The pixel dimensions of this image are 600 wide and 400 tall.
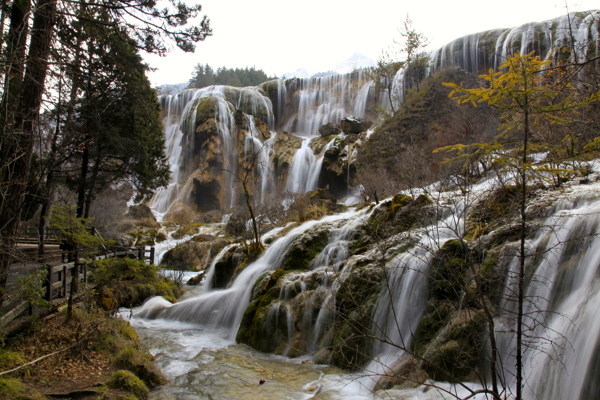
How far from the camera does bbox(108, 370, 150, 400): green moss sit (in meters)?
5.87

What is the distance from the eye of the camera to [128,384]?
5.93 m

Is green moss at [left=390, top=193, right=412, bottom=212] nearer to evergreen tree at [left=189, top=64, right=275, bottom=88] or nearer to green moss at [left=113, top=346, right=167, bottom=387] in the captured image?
green moss at [left=113, top=346, right=167, bottom=387]

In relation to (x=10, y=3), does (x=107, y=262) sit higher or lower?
lower

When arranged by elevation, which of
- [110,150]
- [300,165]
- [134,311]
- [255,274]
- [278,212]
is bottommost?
[134,311]

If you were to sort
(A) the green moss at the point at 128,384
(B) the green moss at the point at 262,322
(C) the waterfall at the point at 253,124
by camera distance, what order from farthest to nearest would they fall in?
(C) the waterfall at the point at 253,124 → (B) the green moss at the point at 262,322 → (A) the green moss at the point at 128,384

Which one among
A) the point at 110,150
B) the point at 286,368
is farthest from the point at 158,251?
the point at 286,368

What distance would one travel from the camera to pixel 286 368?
7766 mm

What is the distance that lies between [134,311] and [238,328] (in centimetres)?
466

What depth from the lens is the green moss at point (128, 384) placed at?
5871 mm

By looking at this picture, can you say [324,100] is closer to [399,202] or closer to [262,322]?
[399,202]

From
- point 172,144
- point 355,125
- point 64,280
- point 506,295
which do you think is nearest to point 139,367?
point 64,280

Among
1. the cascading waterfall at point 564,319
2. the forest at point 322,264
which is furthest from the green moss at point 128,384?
the cascading waterfall at point 564,319

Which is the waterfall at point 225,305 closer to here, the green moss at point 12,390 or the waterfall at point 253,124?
the green moss at point 12,390

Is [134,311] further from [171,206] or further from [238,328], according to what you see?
[171,206]
